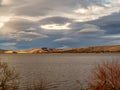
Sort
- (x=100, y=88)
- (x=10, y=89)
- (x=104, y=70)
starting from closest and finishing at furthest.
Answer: (x=100, y=88)
(x=104, y=70)
(x=10, y=89)

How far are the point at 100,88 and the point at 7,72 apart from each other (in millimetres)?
13858

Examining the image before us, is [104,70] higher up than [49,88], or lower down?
higher up

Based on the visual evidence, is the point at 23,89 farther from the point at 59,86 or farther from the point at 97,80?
the point at 97,80

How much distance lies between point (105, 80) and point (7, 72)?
13.6 meters

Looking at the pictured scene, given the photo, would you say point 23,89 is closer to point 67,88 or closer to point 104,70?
point 67,88

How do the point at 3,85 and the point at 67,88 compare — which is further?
the point at 67,88

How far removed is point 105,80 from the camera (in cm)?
2783

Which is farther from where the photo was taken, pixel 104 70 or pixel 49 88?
pixel 49 88

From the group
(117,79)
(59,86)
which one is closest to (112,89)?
(117,79)

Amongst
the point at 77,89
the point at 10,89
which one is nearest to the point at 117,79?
the point at 10,89

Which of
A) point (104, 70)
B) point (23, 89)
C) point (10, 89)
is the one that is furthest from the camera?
point (23, 89)

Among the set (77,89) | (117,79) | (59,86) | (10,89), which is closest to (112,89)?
(117,79)

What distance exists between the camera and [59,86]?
2053 inches

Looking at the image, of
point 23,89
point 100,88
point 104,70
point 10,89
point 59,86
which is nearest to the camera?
point 100,88
